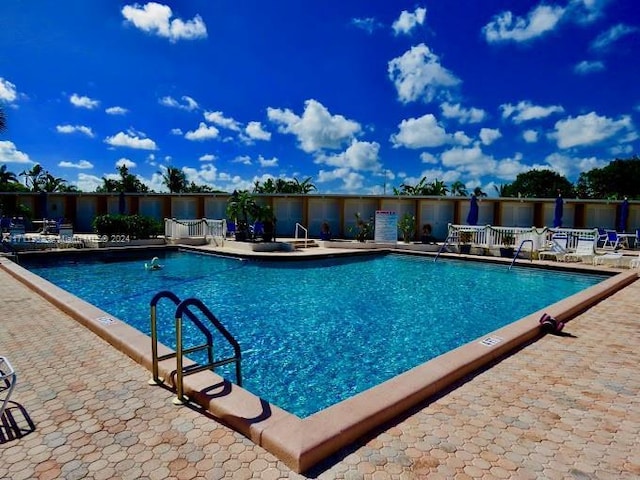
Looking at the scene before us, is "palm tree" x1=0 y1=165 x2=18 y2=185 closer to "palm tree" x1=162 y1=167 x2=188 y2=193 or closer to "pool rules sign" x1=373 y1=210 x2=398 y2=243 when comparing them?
"palm tree" x1=162 y1=167 x2=188 y2=193

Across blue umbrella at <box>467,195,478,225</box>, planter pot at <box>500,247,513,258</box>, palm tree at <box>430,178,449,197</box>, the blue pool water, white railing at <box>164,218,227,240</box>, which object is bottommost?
the blue pool water

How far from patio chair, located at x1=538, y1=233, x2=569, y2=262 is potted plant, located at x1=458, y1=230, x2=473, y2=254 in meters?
2.48

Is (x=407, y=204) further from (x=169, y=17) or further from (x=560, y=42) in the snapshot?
(x=169, y=17)

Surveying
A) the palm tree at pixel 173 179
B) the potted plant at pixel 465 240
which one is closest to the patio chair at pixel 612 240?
the potted plant at pixel 465 240

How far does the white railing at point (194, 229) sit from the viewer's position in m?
17.6

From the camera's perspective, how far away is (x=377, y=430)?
282 cm

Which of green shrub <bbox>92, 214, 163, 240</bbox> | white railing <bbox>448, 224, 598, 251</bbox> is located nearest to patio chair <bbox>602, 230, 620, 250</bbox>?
white railing <bbox>448, 224, 598, 251</bbox>

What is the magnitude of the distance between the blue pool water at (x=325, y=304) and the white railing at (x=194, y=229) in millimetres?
2753

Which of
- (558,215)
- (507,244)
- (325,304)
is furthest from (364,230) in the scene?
(325,304)

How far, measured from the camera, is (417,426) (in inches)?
113

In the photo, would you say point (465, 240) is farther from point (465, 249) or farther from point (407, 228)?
point (407, 228)

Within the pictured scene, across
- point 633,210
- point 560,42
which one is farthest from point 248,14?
point 633,210

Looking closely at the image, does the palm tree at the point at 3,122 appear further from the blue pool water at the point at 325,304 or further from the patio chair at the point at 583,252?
the patio chair at the point at 583,252

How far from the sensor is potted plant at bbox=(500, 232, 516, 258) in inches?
560
